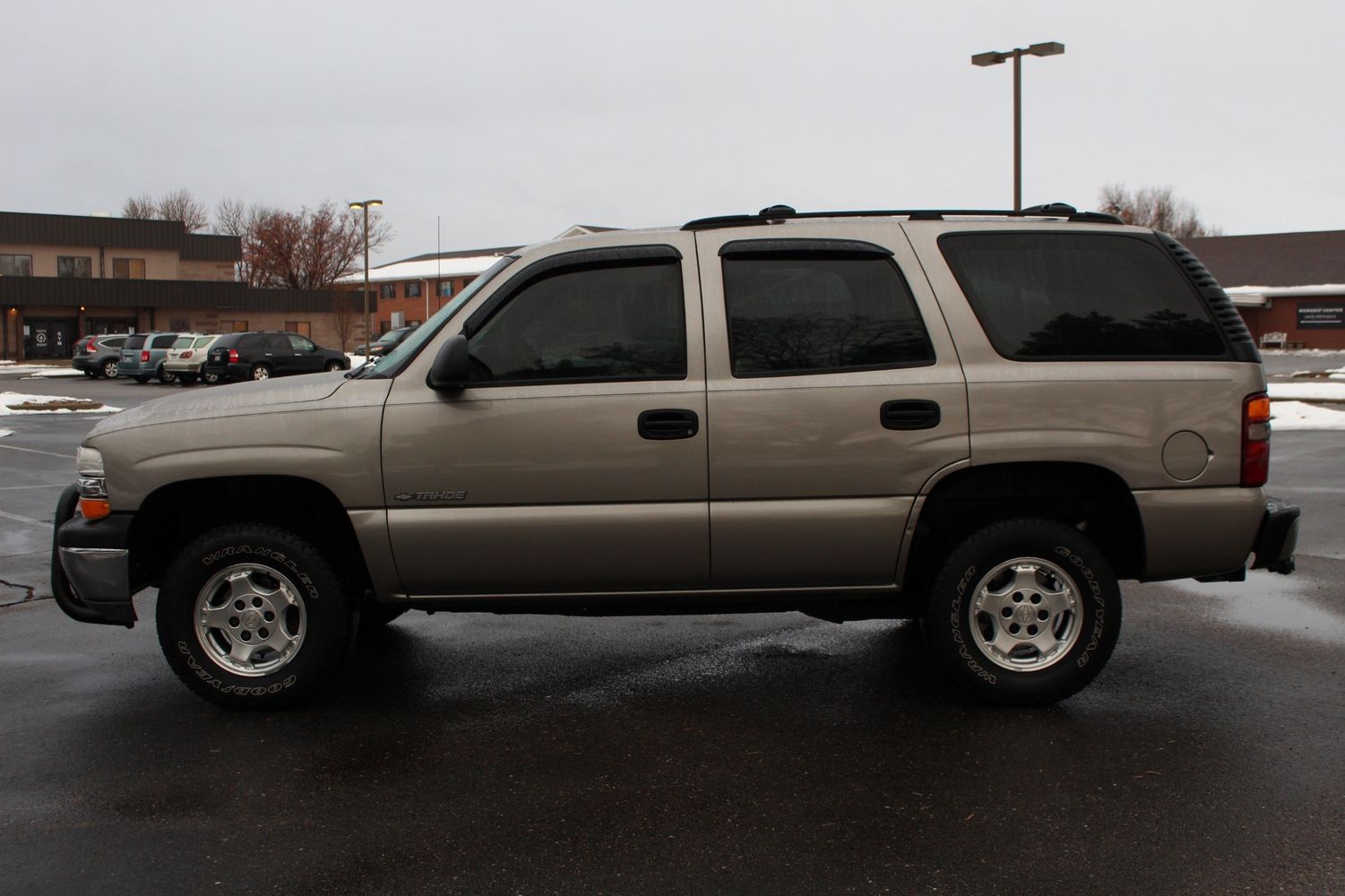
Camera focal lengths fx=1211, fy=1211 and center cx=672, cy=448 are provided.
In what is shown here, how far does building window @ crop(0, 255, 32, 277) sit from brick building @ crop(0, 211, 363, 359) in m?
0.04

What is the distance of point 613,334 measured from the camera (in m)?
4.95

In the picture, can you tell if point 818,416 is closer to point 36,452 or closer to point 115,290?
point 36,452

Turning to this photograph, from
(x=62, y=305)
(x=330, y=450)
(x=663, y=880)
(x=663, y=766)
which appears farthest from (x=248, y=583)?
(x=62, y=305)

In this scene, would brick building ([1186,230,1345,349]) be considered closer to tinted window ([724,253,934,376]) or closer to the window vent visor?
the window vent visor

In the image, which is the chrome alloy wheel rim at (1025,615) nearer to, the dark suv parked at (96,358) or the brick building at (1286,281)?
the dark suv parked at (96,358)

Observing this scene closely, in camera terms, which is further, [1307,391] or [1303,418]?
[1307,391]

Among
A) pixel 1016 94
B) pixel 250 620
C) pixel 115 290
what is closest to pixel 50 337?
pixel 115 290

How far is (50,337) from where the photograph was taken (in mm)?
60969

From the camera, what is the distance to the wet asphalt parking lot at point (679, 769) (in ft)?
11.6

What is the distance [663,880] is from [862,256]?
271 centimetres

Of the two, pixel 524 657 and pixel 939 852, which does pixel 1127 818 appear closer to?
pixel 939 852

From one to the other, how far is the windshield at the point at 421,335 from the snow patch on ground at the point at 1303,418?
15585 millimetres

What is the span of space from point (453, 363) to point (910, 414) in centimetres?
181

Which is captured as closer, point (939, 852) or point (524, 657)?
point (939, 852)
